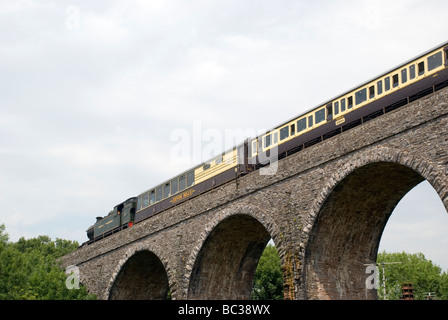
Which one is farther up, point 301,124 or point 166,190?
point 301,124

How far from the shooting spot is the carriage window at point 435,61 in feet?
81.1

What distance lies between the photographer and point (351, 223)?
1123 inches

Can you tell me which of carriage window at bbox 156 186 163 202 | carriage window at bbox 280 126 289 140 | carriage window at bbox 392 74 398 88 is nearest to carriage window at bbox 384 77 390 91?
carriage window at bbox 392 74 398 88

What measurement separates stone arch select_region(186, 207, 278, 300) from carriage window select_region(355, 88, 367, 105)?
323 inches

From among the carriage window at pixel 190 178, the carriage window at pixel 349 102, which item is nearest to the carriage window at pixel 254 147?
the carriage window at pixel 190 178

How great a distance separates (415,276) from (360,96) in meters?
43.9

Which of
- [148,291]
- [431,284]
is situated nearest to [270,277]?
[431,284]

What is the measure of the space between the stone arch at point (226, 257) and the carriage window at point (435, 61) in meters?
11.9

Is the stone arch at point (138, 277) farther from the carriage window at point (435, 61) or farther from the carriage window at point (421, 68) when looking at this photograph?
the carriage window at point (435, 61)

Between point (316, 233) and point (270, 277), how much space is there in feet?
119

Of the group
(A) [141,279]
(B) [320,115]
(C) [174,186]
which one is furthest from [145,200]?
(B) [320,115]

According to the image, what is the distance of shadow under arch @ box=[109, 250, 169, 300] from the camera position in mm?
42372

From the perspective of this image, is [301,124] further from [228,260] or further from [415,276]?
[415,276]
